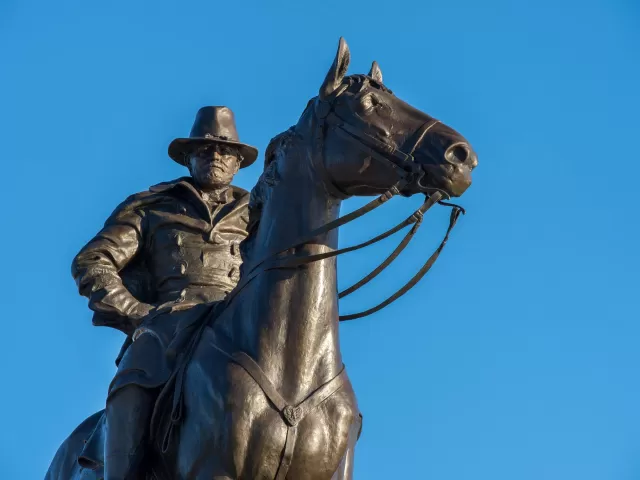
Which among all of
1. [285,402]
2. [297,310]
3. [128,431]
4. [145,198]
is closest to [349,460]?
[285,402]

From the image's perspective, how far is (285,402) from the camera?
11.1 metres

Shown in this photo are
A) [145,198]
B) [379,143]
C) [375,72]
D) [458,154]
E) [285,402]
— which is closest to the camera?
[285,402]

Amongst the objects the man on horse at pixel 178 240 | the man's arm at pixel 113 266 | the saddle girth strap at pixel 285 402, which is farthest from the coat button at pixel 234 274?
the saddle girth strap at pixel 285 402

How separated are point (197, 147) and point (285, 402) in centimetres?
478

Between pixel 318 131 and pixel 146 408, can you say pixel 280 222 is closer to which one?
pixel 318 131

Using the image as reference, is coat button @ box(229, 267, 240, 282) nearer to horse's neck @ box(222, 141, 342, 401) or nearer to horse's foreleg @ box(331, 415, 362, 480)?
horse's neck @ box(222, 141, 342, 401)

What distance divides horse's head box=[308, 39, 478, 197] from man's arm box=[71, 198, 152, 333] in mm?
3008

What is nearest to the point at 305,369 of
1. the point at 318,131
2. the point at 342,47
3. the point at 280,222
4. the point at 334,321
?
the point at 334,321

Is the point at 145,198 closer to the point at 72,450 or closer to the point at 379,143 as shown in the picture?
the point at 72,450

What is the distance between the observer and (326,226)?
1145 centimetres

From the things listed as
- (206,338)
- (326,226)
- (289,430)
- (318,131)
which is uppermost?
(318,131)

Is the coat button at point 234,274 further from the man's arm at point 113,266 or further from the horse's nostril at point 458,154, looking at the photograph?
the horse's nostril at point 458,154

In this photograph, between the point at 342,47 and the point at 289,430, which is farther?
the point at 342,47

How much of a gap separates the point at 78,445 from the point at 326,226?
4.26 m
